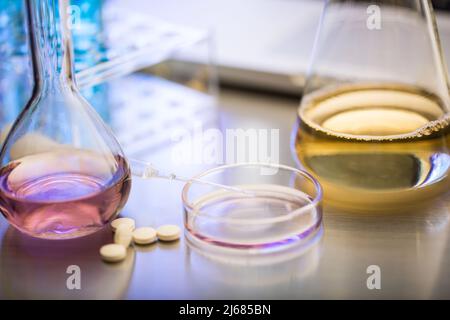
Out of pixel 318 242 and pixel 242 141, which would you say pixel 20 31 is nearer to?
pixel 242 141

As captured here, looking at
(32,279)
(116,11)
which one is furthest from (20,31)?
(32,279)

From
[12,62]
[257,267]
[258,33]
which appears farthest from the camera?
[258,33]

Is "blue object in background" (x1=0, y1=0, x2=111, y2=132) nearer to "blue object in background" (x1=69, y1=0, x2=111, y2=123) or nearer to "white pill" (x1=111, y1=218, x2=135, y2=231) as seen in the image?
"blue object in background" (x1=69, y1=0, x2=111, y2=123)

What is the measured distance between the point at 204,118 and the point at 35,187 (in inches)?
13.0

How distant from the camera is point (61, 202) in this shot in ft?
2.20

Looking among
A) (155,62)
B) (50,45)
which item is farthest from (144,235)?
(155,62)

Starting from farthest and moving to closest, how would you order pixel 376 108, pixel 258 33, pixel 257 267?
1. pixel 258 33
2. pixel 376 108
3. pixel 257 267

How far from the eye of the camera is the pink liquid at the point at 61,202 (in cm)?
68

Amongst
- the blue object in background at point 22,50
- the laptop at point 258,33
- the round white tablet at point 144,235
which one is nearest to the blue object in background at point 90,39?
the blue object in background at point 22,50

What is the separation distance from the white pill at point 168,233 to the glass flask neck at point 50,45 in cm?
15

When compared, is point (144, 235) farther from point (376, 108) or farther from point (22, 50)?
point (22, 50)

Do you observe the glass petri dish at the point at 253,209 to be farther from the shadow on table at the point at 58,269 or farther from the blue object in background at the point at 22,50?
the blue object in background at the point at 22,50

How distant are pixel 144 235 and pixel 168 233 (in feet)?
0.07

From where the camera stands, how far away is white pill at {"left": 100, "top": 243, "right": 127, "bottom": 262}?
68 cm
